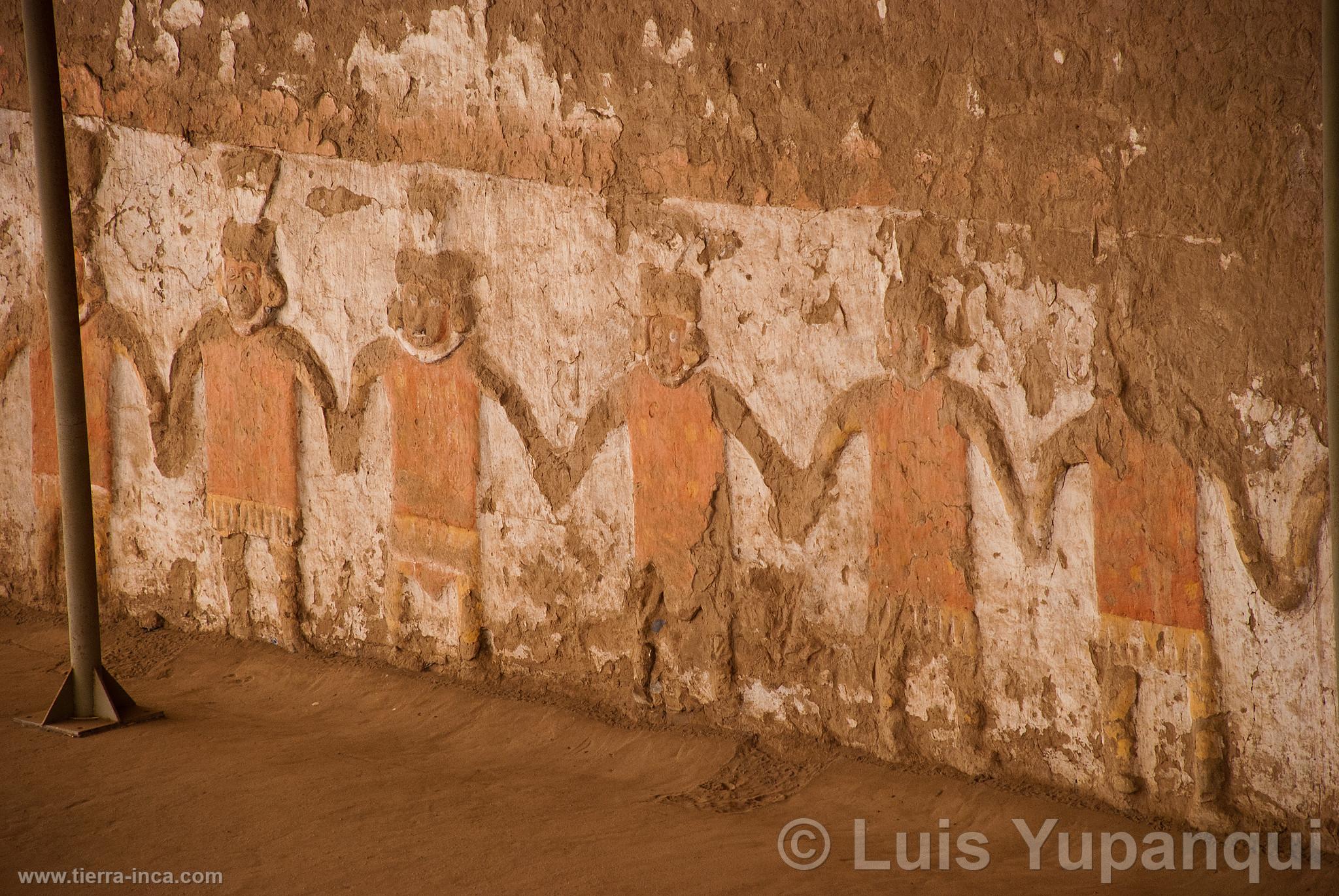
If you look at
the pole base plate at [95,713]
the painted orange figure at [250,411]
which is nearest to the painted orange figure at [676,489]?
the painted orange figure at [250,411]

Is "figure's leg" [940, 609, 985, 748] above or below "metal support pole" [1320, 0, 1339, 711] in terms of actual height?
below

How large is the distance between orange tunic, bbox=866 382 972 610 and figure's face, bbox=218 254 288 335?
2.32 meters

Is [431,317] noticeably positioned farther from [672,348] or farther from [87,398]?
[87,398]

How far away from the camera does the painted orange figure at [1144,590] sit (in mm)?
3029

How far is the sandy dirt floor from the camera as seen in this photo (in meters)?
3.13

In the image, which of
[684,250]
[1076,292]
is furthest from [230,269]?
[1076,292]

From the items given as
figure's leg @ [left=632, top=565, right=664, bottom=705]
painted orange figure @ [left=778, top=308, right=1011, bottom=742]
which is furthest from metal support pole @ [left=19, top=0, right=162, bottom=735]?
painted orange figure @ [left=778, top=308, right=1011, bottom=742]

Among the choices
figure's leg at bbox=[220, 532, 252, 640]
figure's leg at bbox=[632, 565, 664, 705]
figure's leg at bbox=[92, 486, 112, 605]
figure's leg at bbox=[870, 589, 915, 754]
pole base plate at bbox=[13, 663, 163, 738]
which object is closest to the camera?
figure's leg at bbox=[870, 589, 915, 754]

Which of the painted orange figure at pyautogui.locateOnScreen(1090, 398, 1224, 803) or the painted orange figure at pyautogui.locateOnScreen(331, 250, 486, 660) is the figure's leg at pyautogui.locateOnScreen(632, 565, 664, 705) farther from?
the painted orange figure at pyautogui.locateOnScreen(1090, 398, 1224, 803)

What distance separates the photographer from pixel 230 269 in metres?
4.66

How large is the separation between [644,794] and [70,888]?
4.93ft

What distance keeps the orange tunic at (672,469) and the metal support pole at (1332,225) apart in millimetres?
1724

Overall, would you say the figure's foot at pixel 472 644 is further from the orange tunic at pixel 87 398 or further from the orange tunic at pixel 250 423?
the orange tunic at pixel 87 398

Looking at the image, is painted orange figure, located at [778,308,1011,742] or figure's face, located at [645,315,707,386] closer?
painted orange figure, located at [778,308,1011,742]
